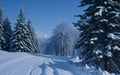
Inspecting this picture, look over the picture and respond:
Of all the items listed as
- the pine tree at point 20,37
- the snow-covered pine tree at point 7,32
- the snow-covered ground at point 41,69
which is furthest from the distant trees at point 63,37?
the snow-covered ground at point 41,69

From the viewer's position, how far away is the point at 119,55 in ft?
58.9

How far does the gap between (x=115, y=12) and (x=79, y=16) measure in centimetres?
383

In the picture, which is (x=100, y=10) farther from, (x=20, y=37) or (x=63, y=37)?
(x=63, y=37)

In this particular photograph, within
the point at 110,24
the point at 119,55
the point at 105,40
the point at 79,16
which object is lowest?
the point at 119,55

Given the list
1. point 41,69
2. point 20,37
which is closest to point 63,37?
point 20,37

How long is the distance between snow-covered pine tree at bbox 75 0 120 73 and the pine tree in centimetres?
3273

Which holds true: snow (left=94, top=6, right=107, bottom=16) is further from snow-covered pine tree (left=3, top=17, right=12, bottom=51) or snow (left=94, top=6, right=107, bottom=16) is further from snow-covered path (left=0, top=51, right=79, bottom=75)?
snow-covered pine tree (left=3, top=17, right=12, bottom=51)

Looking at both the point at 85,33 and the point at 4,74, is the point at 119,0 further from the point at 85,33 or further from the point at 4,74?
the point at 4,74

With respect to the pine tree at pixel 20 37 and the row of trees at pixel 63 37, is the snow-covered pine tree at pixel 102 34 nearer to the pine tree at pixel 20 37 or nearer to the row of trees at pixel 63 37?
the pine tree at pixel 20 37

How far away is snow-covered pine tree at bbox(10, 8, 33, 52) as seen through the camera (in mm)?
50062

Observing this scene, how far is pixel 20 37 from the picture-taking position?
5038 centimetres

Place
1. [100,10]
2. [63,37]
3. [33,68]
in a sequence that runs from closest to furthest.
A: [33,68]
[100,10]
[63,37]

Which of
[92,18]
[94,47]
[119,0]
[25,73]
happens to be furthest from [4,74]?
[119,0]

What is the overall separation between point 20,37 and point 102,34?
34.6 m
